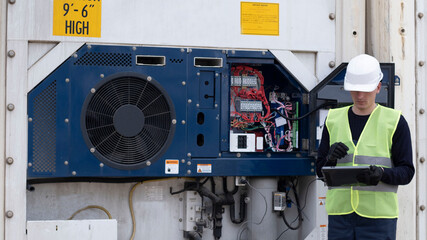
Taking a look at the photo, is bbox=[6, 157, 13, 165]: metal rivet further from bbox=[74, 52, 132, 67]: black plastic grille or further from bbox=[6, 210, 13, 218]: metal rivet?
bbox=[74, 52, 132, 67]: black plastic grille

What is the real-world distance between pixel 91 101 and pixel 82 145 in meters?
0.29

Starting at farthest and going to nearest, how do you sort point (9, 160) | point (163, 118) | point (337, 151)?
point (163, 118)
point (9, 160)
point (337, 151)

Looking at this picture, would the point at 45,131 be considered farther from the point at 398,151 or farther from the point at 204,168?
the point at 398,151

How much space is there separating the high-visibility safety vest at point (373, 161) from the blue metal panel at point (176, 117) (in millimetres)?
998

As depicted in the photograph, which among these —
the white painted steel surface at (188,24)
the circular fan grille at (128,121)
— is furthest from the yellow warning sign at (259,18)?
the circular fan grille at (128,121)

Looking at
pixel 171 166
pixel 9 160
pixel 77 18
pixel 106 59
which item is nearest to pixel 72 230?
pixel 9 160

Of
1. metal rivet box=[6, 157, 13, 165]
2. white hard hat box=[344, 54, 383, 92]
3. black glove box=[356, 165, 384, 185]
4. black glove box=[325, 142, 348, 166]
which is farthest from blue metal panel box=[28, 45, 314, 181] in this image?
black glove box=[356, 165, 384, 185]

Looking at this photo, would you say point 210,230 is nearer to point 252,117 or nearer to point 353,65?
point 252,117

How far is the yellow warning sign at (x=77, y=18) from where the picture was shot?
4145mm

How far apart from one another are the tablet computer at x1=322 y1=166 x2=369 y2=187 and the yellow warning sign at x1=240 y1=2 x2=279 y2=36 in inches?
55.1

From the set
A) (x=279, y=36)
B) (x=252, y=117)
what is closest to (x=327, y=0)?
(x=279, y=36)

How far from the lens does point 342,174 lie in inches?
130

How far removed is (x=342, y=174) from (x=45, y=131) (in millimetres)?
1904

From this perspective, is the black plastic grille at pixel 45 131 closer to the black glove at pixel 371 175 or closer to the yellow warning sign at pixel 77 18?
the yellow warning sign at pixel 77 18
